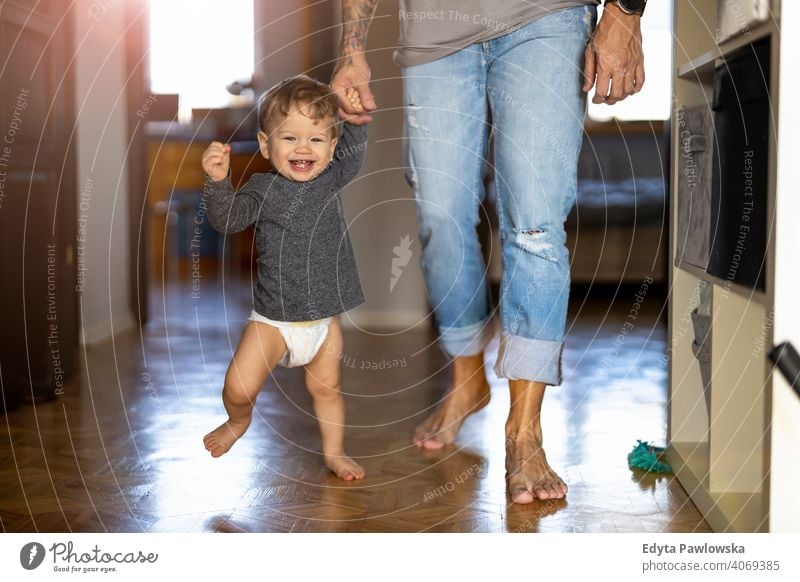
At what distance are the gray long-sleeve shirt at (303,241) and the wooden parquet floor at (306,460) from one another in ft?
1.01

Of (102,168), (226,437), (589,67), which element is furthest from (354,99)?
(102,168)

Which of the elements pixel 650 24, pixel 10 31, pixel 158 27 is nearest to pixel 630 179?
pixel 650 24

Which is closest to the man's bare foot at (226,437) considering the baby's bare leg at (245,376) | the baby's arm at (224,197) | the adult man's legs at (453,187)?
the baby's bare leg at (245,376)

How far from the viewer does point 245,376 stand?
1641mm

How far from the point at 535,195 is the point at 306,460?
647mm

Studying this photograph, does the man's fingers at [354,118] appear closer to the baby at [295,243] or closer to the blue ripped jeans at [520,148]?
the baby at [295,243]

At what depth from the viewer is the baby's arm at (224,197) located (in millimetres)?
1538

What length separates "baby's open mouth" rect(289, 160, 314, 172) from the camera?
65.9 inches

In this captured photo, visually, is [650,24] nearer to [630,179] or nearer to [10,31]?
[630,179]

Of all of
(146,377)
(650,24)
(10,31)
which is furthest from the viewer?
(650,24)

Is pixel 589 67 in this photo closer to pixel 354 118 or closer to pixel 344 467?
pixel 354 118
